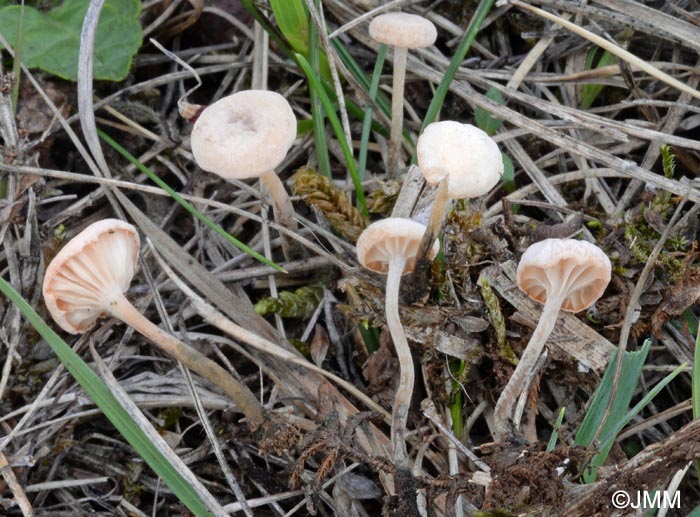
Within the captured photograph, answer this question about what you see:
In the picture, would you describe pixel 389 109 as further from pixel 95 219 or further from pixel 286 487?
pixel 286 487

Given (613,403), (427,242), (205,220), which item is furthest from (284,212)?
(613,403)

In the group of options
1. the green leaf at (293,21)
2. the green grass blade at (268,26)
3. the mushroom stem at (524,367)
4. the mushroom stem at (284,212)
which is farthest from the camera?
the green grass blade at (268,26)

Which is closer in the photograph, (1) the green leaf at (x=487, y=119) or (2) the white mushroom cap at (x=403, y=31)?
(2) the white mushroom cap at (x=403, y=31)

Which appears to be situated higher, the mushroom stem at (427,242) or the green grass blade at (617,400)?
the mushroom stem at (427,242)

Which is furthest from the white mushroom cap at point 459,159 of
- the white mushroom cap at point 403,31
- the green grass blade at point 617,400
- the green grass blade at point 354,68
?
the green grass blade at point 354,68

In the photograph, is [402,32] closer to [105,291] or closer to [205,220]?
[205,220]

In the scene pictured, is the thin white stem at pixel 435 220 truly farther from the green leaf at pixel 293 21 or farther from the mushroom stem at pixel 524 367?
the green leaf at pixel 293 21

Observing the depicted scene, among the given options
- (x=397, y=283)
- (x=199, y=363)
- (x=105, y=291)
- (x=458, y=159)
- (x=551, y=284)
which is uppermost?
(x=458, y=159)
